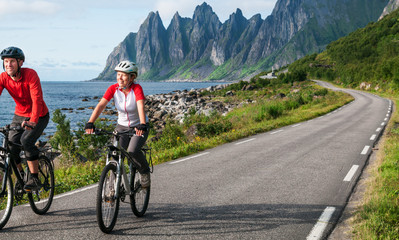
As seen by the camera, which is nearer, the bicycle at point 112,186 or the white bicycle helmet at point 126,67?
the bicycle at point 112,186

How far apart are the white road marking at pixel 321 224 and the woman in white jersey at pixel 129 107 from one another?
2.39m

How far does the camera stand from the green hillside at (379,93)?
4418 mm

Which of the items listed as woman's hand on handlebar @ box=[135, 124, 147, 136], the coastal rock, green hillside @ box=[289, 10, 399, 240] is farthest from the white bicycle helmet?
the coastal rock

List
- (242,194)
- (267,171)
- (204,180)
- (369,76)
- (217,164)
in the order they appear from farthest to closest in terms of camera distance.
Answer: (369,76) → (217,164) → (267,171) → (204,180) → (242,194)

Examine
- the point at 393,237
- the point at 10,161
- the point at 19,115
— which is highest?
the point at 19,115

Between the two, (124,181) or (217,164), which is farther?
(217,164)

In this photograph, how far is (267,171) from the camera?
7848 mm

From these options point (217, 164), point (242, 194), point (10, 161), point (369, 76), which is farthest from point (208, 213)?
point (369, 76)

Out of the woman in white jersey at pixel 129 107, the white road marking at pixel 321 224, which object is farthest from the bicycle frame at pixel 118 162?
the white road marking at pixel 321 224

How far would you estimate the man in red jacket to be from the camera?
173 inches

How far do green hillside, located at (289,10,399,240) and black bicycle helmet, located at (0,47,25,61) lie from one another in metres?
4.90

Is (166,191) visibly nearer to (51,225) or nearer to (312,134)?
(51,225)

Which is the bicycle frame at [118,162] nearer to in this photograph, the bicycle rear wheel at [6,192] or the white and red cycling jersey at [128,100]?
the white and red cycling jersey at [128,100]

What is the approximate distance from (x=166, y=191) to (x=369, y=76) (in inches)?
3203
